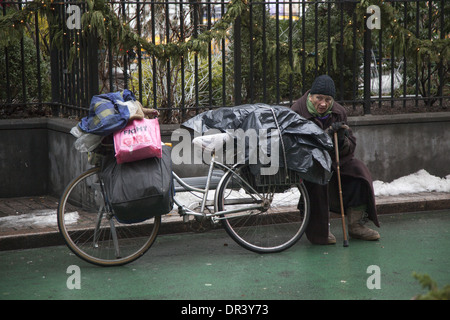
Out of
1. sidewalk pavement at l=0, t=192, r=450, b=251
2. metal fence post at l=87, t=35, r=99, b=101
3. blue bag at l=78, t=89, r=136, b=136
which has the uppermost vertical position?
Result: metal fence post at l=87, t=35, r=99, b=101

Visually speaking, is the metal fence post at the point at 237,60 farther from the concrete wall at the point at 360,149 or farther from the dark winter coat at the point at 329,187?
the dark winter coat at the point at 329,187

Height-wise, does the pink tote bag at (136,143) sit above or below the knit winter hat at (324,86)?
below

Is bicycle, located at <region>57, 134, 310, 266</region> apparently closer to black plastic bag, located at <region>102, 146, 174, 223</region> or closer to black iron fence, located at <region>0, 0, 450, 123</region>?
black plastic bag, located at <region>102, 146, 174, 223</region>

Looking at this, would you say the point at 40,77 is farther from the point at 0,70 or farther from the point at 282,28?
the point at 282,28

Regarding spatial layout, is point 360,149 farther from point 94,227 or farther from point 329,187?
point 94,227

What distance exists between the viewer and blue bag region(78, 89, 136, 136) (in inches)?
217

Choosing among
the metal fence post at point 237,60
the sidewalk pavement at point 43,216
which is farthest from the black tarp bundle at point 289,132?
the metal fence post at point 237,60

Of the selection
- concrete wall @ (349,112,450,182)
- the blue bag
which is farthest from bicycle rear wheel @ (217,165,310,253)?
concrete wall @ (349,112,450,182)

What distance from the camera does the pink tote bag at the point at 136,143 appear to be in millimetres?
5465

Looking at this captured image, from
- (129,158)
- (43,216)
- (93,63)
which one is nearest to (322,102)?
(129,158)

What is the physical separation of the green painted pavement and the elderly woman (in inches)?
6.4

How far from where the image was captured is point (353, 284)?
204 inches

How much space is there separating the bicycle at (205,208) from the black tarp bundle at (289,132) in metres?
0.15

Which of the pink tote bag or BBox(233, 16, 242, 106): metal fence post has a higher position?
BBox(233, 16, 242, 106): metal fence post
